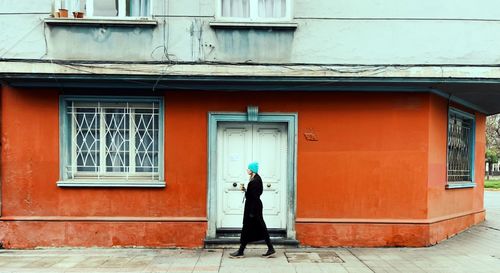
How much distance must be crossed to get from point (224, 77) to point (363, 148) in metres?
3.01

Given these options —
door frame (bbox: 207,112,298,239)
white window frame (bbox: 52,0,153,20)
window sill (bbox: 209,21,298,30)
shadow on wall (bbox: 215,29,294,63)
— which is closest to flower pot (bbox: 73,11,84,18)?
white window frame (bbox: 52,0,153,20)

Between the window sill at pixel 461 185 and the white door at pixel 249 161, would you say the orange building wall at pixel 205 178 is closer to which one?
the white door at pixel 249 161

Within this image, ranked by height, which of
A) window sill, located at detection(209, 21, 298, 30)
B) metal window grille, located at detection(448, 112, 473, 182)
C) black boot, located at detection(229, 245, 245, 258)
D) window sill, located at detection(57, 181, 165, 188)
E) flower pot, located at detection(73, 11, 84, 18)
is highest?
flower pot, located at detection(73, 11, 84, 18)

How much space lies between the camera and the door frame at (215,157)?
8.27m

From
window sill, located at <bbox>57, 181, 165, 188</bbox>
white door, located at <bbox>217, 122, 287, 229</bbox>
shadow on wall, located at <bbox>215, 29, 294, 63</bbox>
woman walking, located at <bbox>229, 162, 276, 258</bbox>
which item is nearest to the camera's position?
woman walking, located at <bbox>229, 162, 276, 258</bbox>

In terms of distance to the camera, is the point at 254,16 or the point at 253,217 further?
the point at 254,16

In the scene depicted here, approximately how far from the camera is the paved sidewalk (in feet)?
22.6

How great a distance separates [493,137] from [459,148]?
3221 cm

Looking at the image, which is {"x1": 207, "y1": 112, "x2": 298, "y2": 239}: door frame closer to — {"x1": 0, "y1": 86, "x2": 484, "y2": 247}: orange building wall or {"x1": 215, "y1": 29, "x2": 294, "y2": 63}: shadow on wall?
{"x1": 0, "y1": 86, "x2": 484, "y2": 247}: orange building wall

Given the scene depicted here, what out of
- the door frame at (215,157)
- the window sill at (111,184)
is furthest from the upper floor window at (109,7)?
the window sill at (111,184)

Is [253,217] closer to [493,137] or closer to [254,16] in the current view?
[254,16]

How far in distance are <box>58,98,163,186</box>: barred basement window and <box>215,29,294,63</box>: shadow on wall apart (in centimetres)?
176

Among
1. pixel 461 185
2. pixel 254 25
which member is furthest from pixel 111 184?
pixel 461 185

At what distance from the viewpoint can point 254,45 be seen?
25.8ft
